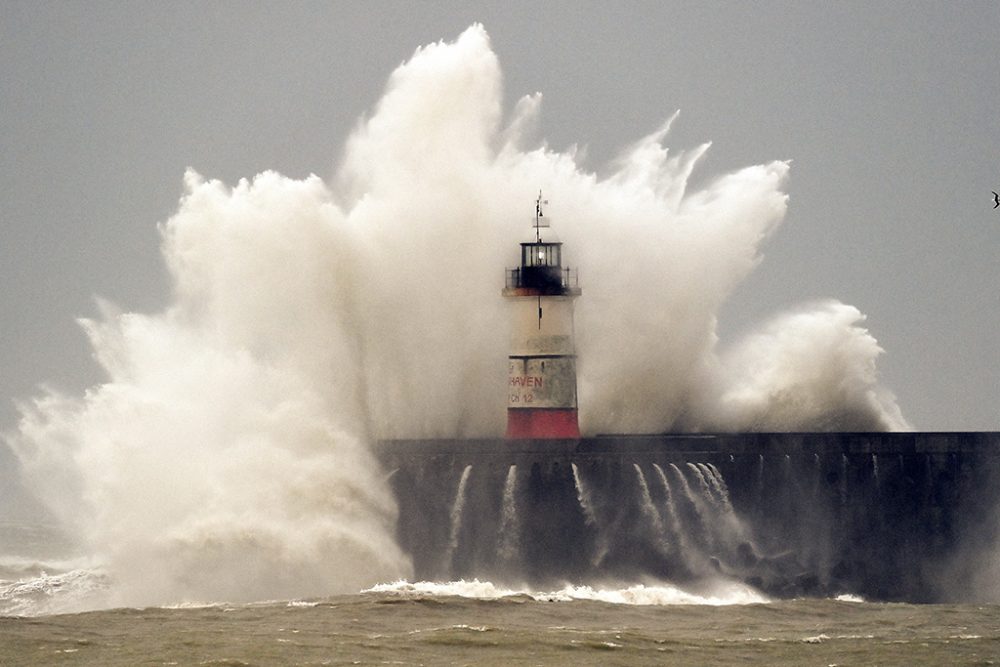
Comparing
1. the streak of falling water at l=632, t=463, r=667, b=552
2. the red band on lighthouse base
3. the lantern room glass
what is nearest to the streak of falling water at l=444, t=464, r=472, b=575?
the red band on lighthouse base

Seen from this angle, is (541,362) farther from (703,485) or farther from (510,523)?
(703,485)

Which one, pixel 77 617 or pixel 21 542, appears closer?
pixel 77 617

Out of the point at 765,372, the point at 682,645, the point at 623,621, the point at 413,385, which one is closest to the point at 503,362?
the point at 413,385

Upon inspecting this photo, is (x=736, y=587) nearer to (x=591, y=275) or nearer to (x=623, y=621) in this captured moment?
(x=623, y=621)

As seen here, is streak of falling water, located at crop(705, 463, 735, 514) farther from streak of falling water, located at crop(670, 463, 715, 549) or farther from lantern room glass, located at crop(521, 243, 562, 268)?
lantern room glass, located at crop(521, 243, 562, 268)

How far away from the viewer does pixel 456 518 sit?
147 feet

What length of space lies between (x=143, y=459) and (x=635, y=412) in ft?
45.2

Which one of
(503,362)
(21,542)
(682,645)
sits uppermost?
(503,362)

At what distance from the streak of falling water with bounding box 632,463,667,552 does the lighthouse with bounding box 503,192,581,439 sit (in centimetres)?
272

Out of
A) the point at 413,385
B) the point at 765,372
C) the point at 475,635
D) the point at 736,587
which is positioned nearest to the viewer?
the point at 475,635

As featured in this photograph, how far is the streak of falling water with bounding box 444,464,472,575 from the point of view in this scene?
4438 centimetres

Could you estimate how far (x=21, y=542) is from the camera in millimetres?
57656

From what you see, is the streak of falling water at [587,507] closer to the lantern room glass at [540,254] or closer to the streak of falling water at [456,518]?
the streak of falling water at [456,518]

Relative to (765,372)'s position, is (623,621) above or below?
below
